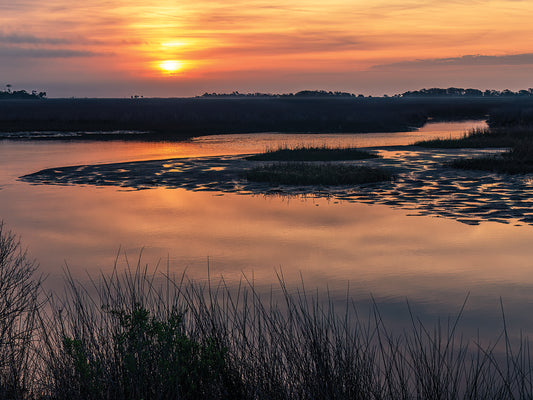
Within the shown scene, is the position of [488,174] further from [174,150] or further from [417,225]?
[174,150]

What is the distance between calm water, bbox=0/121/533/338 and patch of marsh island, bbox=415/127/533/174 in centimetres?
975

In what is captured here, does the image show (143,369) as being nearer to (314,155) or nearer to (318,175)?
(318,175)

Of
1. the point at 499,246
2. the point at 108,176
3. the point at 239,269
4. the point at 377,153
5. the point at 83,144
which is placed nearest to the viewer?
the point at 239,269

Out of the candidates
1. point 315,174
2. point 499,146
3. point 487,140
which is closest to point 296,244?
point 315,174

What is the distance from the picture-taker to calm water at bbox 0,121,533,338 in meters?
11.9

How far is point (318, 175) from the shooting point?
25531mm

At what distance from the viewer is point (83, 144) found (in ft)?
154

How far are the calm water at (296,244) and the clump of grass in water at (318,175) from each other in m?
3.08

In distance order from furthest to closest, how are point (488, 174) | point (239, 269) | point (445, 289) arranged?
1. point (488, 174)
2. point (239, 269)
3. point (445, 289)

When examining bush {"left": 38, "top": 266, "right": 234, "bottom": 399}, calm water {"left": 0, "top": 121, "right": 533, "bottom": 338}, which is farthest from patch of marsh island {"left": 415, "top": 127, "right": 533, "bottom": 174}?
bush {"left": 38, "top": 266, "right": 234, "bottom": 399}

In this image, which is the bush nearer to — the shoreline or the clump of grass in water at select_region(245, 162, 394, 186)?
the shoreline

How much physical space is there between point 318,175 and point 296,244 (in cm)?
984

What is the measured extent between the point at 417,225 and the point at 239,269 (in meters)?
6.07

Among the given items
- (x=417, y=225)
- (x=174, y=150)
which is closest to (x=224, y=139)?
(x=174, y=150)
